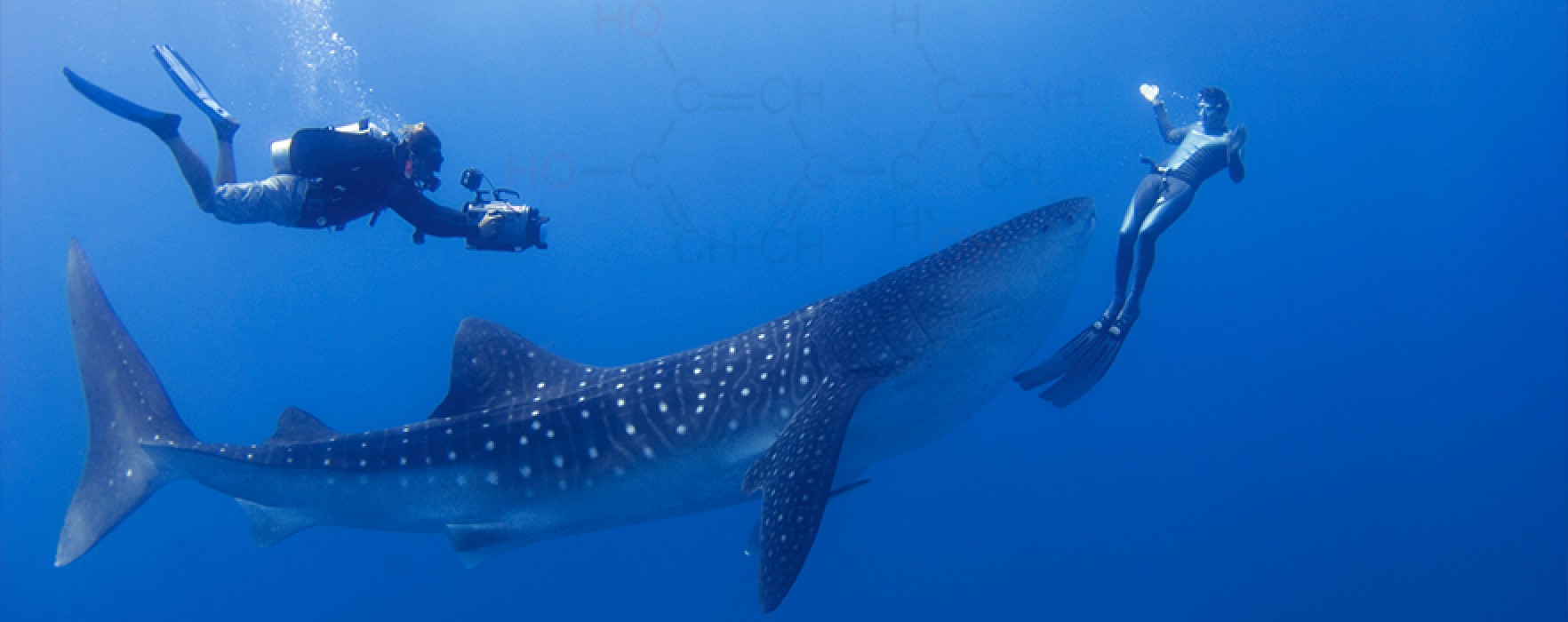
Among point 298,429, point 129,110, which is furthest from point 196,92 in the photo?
point 298,429

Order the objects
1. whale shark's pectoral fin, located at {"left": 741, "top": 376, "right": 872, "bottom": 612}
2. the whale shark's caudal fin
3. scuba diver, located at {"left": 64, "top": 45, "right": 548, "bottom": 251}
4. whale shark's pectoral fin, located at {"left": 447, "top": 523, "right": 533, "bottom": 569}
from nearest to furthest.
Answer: whale shark's pectoral fin, located at {"left": 741, "top": 376, "right": 872, "bottom": 612}, whale shark's pectoral fin, located at {"left": 447, "top": 523, "right": 533, "bottom": 569}, scuba diver, located at {"left": 64, "top": 45, "right": 548, "bottom": 251}, the whale shark's caudal fin

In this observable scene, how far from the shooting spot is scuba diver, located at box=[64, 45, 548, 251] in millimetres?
5785

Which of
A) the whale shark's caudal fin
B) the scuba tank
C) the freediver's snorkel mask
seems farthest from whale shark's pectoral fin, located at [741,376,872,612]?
the freediver's snorkel mask

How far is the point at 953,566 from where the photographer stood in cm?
1595

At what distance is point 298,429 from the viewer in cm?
591

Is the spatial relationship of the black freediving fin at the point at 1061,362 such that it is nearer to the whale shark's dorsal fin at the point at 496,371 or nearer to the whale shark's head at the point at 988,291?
→ the whale shark's head at the point at 988,291

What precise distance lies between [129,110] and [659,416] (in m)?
5.13

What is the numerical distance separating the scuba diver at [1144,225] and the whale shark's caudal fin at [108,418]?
27.9 ft

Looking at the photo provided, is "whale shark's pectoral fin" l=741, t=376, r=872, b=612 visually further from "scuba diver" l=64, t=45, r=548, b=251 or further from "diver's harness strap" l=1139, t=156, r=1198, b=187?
"diver's harness strap" l=1139, t=156, r=1198, b=187

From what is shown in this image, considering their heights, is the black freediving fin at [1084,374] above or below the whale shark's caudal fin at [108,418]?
above

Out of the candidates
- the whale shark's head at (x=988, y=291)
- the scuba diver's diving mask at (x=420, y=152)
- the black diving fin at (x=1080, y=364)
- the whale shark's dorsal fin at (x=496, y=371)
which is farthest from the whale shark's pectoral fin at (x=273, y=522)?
the black diving fin at (x=1080, y=364)

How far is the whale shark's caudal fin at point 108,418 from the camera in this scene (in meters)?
6.21

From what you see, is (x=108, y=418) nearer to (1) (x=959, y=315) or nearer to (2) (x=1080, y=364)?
(1) (x=959, y=315)

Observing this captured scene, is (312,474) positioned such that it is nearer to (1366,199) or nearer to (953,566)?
(953,566)
